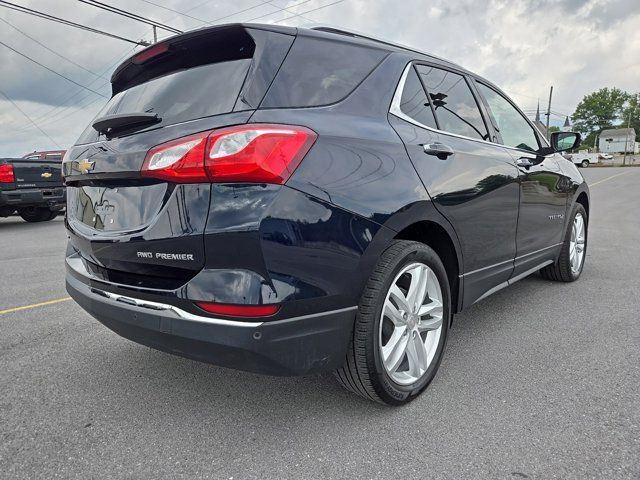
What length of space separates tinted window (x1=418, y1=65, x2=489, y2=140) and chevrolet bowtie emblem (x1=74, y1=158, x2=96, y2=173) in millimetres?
1810

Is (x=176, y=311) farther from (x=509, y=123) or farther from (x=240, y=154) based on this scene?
(x=509, y=123)

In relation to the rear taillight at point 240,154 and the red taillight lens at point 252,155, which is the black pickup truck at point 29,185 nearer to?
the rear taillight at point 240,154

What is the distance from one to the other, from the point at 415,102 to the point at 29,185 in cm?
1037

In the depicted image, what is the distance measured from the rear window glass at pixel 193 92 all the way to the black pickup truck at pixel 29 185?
30.4 feet

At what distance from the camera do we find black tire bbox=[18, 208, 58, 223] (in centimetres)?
Result: 1162

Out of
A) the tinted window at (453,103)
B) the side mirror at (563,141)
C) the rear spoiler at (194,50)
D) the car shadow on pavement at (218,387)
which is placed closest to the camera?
the rear spoiler at (194,50)

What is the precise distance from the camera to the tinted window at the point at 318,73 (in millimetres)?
1967

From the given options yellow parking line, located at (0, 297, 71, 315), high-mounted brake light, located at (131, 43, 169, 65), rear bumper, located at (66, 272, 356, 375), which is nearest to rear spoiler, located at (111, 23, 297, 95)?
high-mounted brake light, located at (131, 43, 169, 65)

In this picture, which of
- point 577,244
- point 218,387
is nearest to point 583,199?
point 577,244

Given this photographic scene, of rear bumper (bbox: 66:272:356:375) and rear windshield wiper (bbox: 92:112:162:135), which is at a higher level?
rear windshield wiper (bbox: 92:112:162:135)

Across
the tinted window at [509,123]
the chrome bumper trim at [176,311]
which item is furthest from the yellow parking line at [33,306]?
the tinted window at [509,123]

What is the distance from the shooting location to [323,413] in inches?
90.1

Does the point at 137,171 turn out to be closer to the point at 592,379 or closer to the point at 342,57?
the point at 342,57

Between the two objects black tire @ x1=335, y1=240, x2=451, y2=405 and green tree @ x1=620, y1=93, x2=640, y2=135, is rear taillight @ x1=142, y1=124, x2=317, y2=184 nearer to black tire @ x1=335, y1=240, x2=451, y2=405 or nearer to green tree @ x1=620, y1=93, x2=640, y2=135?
black tire @ x1=335, y1=240, x2=451, y2=405
